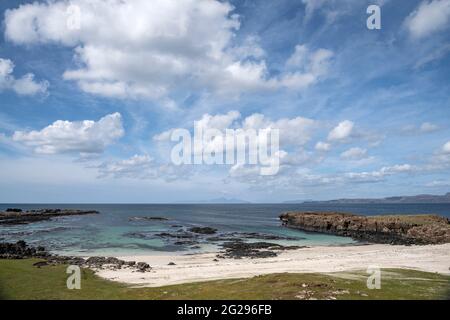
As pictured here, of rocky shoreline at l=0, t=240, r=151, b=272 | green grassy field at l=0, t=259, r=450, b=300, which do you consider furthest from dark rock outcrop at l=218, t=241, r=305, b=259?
green grassy field at l=0, t=259, r=450, b=300

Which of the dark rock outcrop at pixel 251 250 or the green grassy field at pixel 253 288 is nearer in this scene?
the green grassy field at pixel 253 288

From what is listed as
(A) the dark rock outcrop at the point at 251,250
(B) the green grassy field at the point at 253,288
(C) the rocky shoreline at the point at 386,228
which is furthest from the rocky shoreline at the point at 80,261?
(C) the rocky shoreline at the point at 386,228

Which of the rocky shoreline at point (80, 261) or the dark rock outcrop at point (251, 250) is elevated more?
the rocky shoreline at point (80, 261)

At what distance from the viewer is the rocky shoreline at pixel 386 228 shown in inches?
3191

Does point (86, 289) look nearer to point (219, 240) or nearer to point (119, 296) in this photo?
point (119, 296)

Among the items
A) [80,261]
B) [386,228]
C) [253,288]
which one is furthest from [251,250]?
[386,228]

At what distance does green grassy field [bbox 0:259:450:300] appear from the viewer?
24.8 m

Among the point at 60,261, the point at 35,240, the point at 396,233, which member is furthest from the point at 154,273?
the point at 396,233

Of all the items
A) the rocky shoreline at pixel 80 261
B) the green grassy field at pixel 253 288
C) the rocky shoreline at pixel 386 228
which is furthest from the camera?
the rocky shoreline at pixel 386 228

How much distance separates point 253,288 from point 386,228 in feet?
Answer: 275

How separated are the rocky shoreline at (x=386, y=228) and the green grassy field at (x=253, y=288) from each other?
171 ft

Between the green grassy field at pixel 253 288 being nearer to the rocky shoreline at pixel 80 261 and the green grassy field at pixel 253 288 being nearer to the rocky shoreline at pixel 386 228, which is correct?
the rocky shoreline at pixel 80 261

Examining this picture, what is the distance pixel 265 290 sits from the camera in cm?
2594

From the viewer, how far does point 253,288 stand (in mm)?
27109
